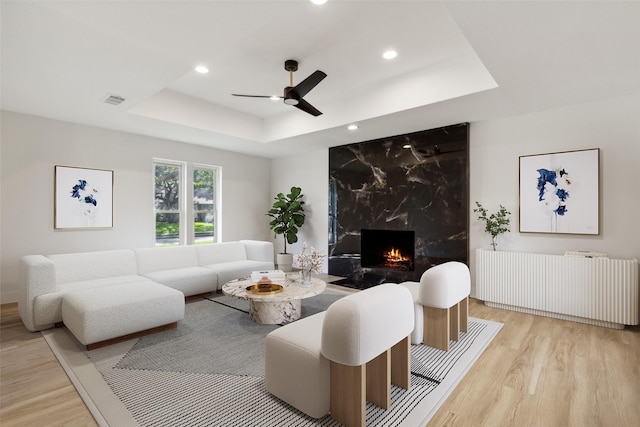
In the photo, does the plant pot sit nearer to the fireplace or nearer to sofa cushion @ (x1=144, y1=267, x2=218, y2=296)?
the fireplace

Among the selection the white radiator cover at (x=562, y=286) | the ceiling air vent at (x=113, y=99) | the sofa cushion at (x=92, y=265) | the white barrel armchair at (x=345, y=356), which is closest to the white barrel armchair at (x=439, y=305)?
the white barrel armchair at (x=345, y=356)

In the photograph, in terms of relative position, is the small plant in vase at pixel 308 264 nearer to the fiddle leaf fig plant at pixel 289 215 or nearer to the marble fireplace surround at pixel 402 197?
the marble fireplace surround at pixel 402 197

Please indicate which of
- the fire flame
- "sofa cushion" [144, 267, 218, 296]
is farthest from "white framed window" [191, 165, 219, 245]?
the fire flame

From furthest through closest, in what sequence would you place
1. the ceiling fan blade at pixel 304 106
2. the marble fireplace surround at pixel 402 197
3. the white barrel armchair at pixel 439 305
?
1. the marble fireplace surround at pixel 402 197
2. the ceiling fan blade at pixel 304 106
3. the white barrel armchair at pixel 439 305

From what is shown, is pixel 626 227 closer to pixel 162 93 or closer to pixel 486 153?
pixel 486 153

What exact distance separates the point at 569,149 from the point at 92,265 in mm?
6060

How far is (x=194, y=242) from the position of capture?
6078mm

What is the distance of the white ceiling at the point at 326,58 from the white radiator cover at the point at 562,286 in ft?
6.14

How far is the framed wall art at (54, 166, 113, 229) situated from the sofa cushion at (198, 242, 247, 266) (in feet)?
5.00

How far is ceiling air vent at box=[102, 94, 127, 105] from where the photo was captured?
3.54m

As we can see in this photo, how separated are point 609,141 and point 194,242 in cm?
647

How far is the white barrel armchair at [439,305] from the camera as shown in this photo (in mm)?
2629

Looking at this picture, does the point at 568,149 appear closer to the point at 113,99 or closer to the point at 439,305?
the point at 439,305

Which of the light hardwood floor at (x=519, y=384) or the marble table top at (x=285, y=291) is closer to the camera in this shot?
the light hardwood floor at (x=519, y=384)
